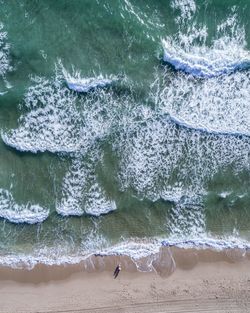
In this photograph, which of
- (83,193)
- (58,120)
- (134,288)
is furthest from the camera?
(83,193)

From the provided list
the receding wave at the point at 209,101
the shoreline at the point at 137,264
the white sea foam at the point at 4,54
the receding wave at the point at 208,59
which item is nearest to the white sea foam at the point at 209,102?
the receding wave at the point at 209,101

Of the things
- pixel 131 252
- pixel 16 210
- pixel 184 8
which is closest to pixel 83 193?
pixel 16 210

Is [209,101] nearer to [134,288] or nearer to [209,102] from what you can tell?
[209,102]

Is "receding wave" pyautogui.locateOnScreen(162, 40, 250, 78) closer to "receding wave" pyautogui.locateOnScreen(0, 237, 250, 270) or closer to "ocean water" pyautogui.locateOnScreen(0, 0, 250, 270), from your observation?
"ocean water" pyautogui.locateOnScreen(0, 0, 250, 270)

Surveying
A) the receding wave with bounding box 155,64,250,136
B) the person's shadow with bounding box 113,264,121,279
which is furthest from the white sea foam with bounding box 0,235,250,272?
the receding wave with bounding box 155,64,250,136

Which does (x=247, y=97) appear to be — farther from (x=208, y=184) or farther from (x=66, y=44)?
(x=66, y=44)

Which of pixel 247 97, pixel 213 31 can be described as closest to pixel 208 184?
pixel 247 97
